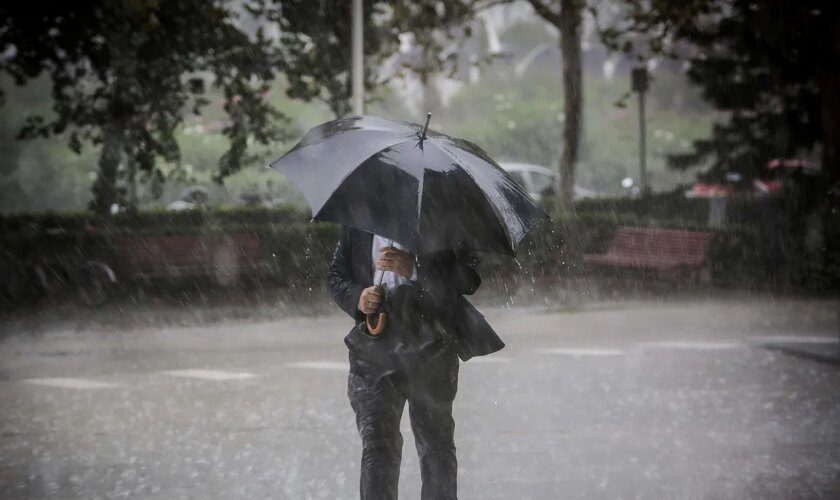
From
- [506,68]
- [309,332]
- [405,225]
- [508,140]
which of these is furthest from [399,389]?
[506,68]

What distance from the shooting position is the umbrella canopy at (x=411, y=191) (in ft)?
15.6

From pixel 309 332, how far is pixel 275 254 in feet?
14.6

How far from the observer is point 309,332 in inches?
546

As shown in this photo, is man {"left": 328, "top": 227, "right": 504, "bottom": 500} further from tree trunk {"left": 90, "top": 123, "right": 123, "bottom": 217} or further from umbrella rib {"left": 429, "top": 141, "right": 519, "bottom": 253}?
tree trunk {"left": 90, "top": 123, "right": 123, "bottom": 217}

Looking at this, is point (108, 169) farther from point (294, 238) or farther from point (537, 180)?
point (537, 180)

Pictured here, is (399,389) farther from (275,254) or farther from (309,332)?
(275,254)

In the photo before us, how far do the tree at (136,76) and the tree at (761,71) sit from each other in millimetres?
6391

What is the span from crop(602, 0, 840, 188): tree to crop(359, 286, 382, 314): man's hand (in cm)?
1563

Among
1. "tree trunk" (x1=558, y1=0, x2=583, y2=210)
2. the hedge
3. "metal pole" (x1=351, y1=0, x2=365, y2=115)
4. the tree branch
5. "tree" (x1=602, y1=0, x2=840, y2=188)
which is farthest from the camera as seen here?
the tree branch

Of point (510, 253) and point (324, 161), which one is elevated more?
point (324, 161)

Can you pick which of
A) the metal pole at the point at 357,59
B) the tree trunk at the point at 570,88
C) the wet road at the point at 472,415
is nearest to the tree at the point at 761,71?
the tree trunk at the point at 570,88

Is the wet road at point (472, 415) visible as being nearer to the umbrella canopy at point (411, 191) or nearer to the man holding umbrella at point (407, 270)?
the man holding umbrella at point (407, 270)

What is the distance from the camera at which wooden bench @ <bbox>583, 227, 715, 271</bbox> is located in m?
19.0

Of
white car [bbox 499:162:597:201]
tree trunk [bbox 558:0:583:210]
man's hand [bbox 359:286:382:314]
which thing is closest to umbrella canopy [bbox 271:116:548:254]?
man's hand [bbox 359:286:382:314]
